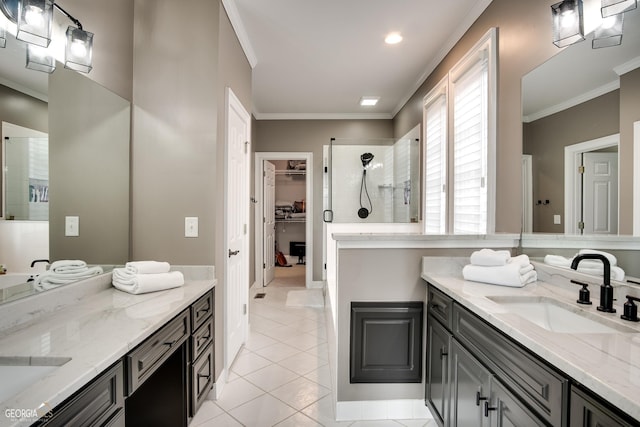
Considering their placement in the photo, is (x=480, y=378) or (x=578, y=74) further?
(x=578, y=74)

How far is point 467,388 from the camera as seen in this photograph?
1.34 m

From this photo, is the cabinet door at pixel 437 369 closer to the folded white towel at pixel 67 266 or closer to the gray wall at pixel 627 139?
the gray wall at pixel 627 139

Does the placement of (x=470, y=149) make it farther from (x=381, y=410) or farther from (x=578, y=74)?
(x=381, y=410)

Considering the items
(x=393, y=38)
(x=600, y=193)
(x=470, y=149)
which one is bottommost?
(x=600, y=193)

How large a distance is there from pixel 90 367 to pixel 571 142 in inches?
86.1

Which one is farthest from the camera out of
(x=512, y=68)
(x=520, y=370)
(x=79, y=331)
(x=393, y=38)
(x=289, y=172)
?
(x=289, y=172)

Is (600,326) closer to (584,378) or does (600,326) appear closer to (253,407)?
(584,378)

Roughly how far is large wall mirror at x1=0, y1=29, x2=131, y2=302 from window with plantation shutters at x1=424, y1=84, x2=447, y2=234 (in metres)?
2.60

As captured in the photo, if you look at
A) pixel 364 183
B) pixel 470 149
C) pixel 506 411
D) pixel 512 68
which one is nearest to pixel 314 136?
pixel 364 183

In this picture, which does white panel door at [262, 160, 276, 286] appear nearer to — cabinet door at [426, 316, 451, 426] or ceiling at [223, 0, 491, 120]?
ceiling at [223, 0, 491, 120]

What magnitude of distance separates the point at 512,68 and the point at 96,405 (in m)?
2.60

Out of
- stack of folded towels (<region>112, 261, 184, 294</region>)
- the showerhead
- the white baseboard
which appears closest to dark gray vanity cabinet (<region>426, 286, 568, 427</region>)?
the white baseboard

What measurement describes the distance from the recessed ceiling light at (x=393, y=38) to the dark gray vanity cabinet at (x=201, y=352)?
2.52m

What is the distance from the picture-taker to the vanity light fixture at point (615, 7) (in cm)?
113
